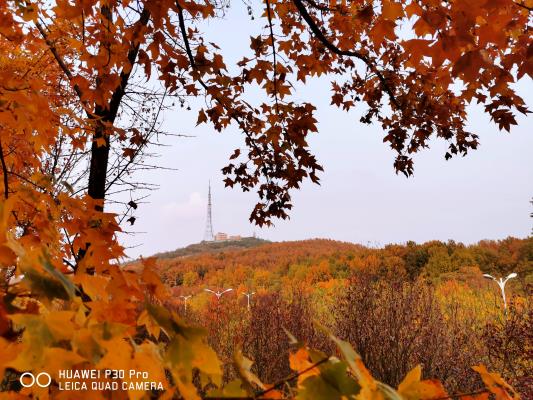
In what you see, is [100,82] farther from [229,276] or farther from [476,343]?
[229,276]

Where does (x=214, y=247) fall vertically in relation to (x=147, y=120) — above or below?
above

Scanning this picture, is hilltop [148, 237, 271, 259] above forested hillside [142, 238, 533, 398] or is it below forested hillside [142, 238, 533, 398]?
above

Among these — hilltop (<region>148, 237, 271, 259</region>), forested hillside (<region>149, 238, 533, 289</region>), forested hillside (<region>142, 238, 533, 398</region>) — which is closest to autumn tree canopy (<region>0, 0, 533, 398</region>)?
forested hillside (<region>142, 238, 533, 398</region>)

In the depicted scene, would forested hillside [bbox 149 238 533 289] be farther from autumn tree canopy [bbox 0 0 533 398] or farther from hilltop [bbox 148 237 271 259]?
hilltop [bbox 148 237 271 259]

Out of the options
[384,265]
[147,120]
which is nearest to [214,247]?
[384,265]

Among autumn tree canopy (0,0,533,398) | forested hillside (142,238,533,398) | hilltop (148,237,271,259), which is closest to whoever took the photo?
autumn tree canopy (0,0,533,398)

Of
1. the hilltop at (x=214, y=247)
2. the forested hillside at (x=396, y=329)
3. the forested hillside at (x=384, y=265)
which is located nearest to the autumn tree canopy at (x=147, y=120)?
the forested hillside at (x=396, y=329)

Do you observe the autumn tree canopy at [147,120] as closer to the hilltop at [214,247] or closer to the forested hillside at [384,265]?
the forested hillside at [384,265]

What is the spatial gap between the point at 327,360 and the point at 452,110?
4.14 meters

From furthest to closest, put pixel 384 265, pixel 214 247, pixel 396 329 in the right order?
pixel 214 247, pixel 384 265, pixel 396 329

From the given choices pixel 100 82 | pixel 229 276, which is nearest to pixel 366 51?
pixel 100 82

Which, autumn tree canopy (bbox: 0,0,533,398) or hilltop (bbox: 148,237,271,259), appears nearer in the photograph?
autumn tree canopy (bbox: 0,0,533,398)

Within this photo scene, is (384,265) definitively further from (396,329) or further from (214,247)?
(214,247)

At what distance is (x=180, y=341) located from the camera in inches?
29.2
